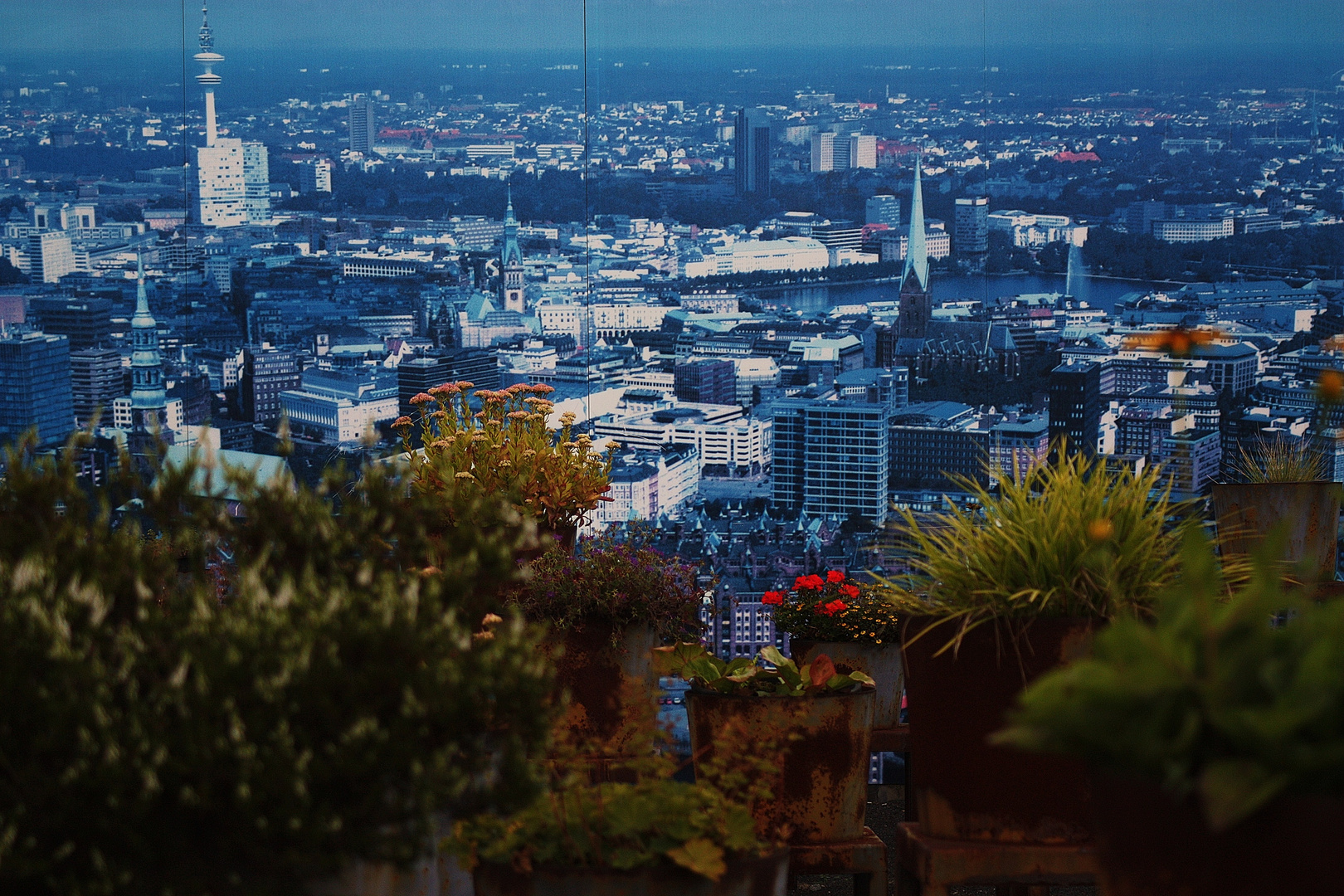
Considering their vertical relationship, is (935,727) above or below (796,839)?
above

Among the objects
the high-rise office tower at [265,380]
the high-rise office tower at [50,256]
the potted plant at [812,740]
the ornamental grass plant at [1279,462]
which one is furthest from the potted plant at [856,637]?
the high-rise office tower at [50,256]

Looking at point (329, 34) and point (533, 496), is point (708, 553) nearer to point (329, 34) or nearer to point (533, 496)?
point (533, 496)

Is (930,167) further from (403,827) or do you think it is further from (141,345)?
(403,827)

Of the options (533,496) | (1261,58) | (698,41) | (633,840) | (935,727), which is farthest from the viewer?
(698,41)

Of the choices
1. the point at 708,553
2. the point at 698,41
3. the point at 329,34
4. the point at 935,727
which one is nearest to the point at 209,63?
the point at 329,34

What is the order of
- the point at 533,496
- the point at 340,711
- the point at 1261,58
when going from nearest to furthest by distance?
1. the point at 340,711
2. the point at 533,496
3. the point at 1261,58

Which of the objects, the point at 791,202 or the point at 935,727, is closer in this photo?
the point at 935,727

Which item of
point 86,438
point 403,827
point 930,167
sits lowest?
point 403,827

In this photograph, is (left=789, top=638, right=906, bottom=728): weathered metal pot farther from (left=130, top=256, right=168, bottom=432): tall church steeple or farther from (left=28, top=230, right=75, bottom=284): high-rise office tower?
(left=28, top=230, right=75, bottom=284): high-rise office tower
